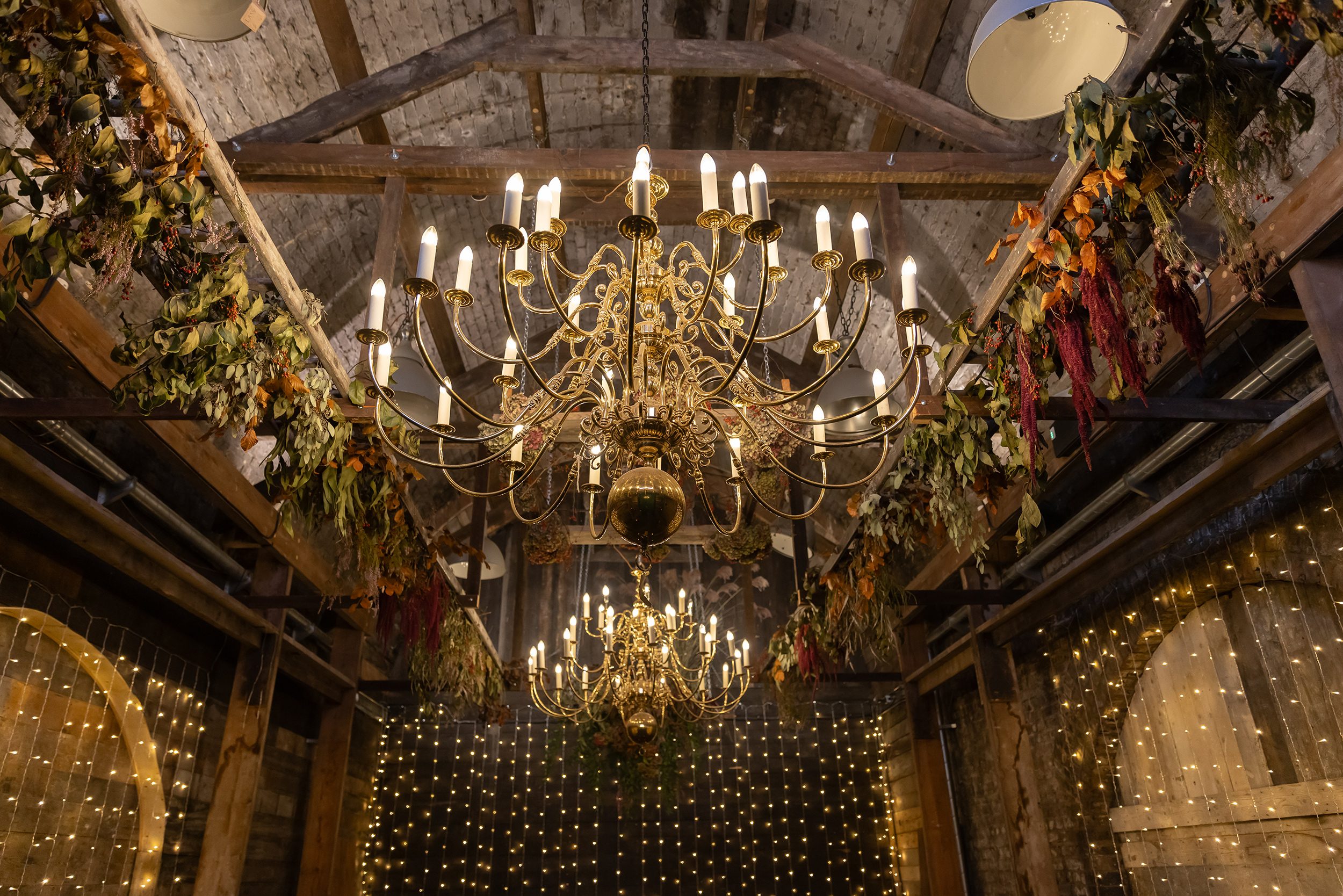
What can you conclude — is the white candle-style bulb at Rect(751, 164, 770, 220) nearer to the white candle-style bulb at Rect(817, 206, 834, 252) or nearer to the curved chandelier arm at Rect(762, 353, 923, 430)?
the white candle-style bulb at Rect(817, 206, 834, 252)

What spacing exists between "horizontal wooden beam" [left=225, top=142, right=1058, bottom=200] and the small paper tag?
1.06 meters

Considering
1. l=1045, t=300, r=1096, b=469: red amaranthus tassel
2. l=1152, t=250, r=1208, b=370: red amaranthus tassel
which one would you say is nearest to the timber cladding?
l=1152, t=250, r=1208, b=370: red amaranthus tassel

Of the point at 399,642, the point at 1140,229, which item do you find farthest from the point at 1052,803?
the point at 399,642

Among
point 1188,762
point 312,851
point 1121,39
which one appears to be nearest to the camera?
point 1121,39

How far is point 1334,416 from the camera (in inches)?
110

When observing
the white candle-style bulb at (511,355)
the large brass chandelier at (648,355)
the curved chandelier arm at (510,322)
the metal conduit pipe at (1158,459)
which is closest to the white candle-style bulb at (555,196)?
the large brass chandelier at (648,355)

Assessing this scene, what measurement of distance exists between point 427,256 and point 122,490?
3.31m

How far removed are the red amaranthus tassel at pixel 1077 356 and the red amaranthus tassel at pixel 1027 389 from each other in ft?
0.37

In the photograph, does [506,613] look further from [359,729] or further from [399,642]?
[359,729]

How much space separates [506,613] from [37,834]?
26.8 feet

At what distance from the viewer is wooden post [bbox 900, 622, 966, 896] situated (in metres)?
7.75

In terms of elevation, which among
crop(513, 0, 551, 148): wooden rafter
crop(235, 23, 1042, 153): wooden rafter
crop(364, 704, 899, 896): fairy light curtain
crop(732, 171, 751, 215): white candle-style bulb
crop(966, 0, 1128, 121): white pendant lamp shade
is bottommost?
crop(364, 704, 899, 896): fairy light curtain

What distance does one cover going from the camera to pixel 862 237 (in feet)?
8.11

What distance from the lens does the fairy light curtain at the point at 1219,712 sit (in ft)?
12.4
